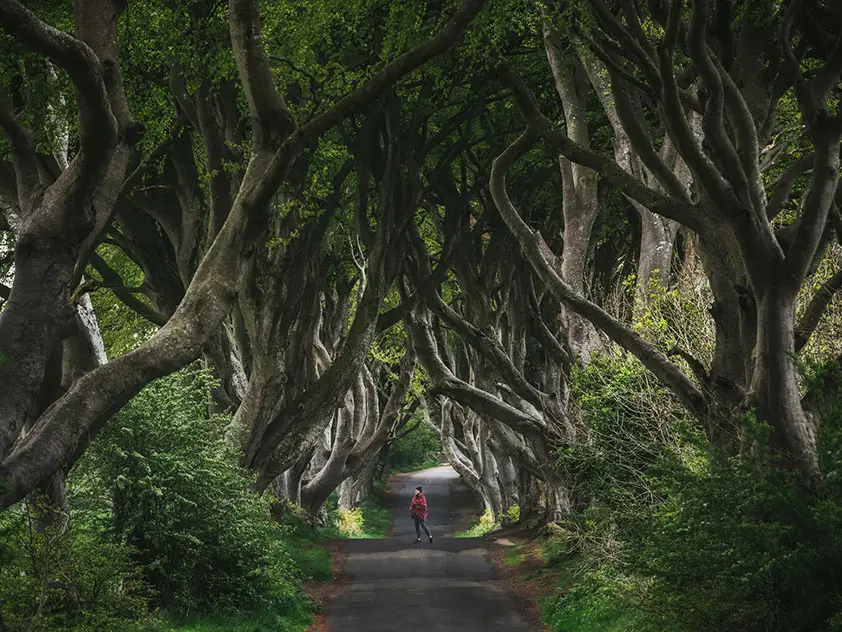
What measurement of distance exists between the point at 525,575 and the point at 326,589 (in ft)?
13.7

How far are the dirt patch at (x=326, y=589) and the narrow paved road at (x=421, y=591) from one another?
0.15m

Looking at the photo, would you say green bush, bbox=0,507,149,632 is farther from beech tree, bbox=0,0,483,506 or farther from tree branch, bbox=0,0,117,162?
tree branch, bbox=0,0,117,162

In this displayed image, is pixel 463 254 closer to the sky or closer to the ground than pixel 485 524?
closer to the sky

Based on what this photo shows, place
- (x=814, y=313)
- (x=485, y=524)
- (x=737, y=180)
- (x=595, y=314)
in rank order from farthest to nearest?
(x=485, y=524) < (x=595, y=314) < (x=814, y=313) < (x=737, y=180)

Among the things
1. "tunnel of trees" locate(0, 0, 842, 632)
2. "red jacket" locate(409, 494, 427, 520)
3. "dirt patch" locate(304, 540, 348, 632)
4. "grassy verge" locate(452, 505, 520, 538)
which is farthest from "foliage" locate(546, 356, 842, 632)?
"grassy verge" locate(452, 505, 520, 538)

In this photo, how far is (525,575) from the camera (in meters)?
20.3

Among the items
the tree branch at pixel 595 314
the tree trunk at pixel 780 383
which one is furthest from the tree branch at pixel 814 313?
the tree branch at pixel 595 314

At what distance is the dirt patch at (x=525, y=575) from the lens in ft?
54.6

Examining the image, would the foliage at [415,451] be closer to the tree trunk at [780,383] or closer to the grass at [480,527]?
the grass at [480,527]

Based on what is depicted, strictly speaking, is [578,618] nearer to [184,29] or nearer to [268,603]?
[268,603]

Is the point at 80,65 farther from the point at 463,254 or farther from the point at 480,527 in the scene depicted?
the point at 480,527

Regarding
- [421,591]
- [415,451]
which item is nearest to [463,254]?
[421,591]

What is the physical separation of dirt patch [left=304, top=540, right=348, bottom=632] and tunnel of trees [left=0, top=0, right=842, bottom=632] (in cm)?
242

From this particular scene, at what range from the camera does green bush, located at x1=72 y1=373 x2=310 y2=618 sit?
42.7 ft
